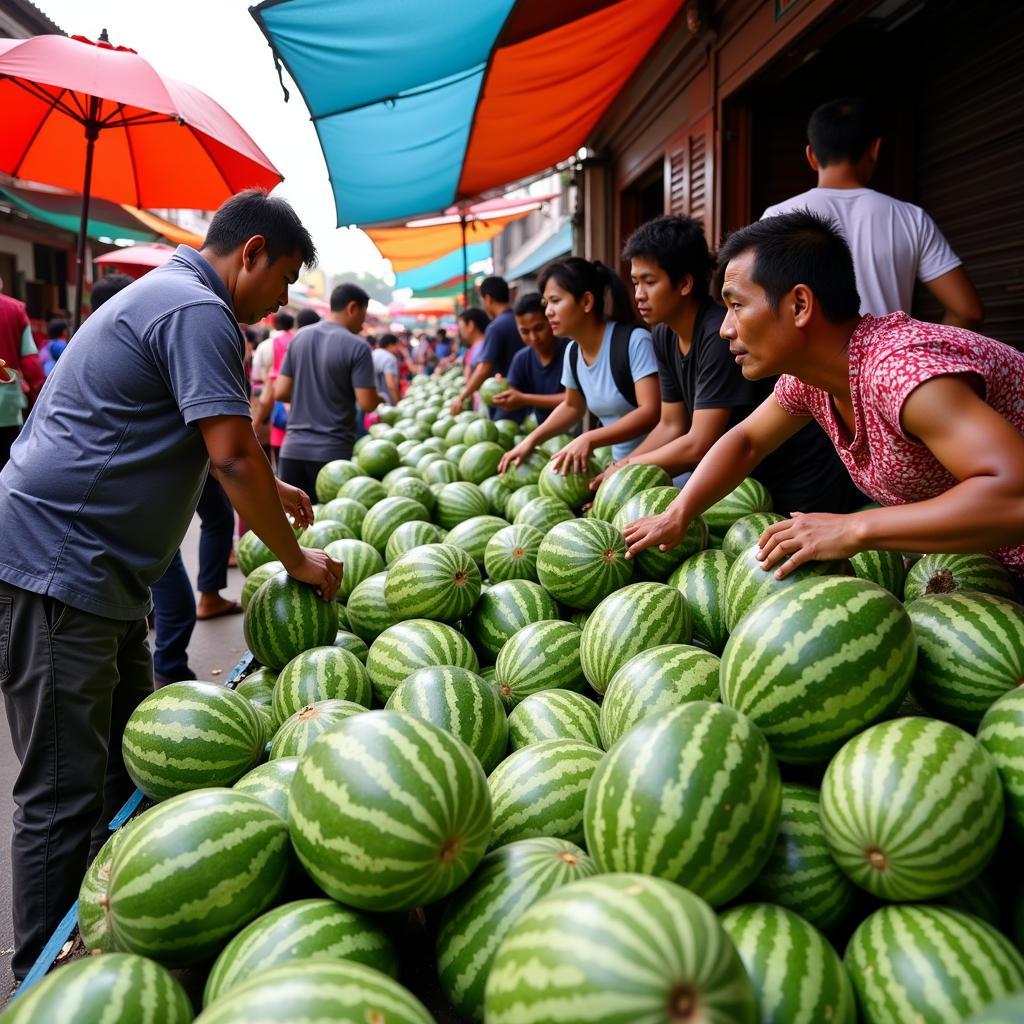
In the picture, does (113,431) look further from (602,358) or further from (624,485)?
(602,358)

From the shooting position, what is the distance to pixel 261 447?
244cm

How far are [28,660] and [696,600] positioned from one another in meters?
1.85

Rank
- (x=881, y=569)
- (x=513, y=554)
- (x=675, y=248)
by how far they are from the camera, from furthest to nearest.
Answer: (x=675, y=248) < (x=513, y=554) < (x=881, y=569)

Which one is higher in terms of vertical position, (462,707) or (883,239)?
(883,239)

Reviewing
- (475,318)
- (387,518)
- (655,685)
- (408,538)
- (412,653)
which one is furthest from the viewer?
(475,318)

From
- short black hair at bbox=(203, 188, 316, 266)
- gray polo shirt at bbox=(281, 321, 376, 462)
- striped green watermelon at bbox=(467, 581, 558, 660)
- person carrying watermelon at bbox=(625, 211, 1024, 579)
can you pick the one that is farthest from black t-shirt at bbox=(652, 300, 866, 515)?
gray polo shirt at bbox=(281, 321, 376, 462)

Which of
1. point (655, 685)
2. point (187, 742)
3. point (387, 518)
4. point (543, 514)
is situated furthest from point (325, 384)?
point (655, 685)

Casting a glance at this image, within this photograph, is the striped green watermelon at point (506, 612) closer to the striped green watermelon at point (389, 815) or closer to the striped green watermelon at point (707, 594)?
the striped green watermelon at point (707, 594)

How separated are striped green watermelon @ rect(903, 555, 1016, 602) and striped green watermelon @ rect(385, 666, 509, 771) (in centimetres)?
108

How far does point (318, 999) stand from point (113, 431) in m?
1.74

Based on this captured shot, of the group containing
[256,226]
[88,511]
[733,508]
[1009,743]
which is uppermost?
[256,226]

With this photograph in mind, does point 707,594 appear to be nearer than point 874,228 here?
Yes

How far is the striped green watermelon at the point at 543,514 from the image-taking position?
3.10m

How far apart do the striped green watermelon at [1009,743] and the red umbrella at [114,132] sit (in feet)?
13.7
